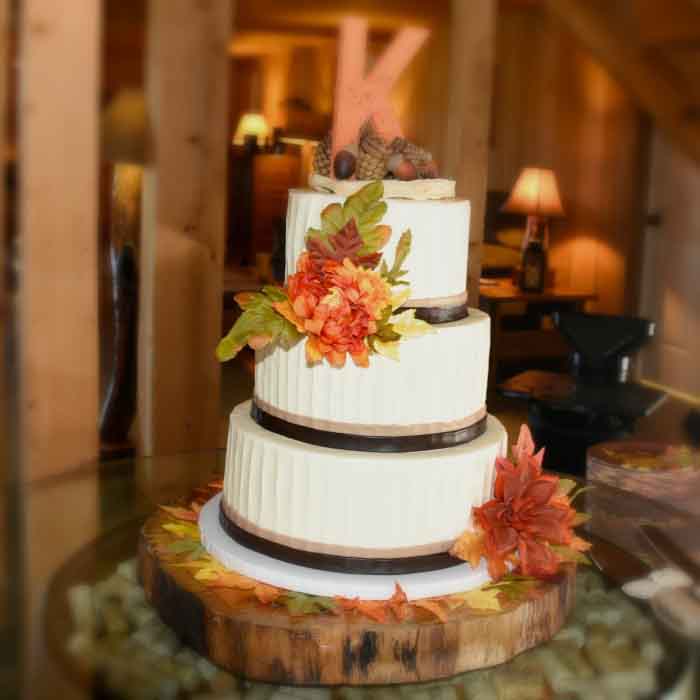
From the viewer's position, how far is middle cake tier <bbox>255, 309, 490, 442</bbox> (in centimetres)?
138

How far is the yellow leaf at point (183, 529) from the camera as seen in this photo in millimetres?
1574

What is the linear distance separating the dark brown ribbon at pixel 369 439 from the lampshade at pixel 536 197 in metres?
3.66

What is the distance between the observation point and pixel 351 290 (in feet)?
4.37

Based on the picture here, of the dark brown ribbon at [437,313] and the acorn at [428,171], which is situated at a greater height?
the acorn at [428,171]

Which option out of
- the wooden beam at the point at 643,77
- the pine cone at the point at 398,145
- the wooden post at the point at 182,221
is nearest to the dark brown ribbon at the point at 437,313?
the pine cone at the point at 398,145

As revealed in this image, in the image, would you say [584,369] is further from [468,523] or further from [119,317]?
[468,523]

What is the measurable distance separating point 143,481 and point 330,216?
30.9 inches

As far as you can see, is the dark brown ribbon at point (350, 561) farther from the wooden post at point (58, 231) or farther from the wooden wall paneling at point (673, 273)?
the wooden wall paneling at point (673, 273)

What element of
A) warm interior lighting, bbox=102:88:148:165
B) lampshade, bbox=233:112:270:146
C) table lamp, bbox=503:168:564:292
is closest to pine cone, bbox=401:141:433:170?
warm interior lighting, bbox=102:88:148:165

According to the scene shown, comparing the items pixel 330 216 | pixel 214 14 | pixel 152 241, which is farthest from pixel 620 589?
pixel 214 14

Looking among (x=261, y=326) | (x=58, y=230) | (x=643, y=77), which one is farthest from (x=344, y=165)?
(x=643, y=77)

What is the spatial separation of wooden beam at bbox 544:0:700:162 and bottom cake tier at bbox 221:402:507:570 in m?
2.96

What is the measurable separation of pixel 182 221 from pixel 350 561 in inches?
47.3

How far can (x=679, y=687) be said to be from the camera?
108 cm
